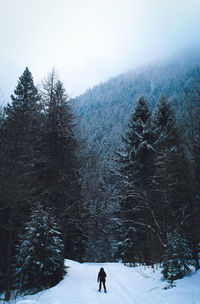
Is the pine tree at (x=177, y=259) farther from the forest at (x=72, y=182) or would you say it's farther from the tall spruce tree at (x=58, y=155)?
the tall spruce tree at (x=58, y=155)

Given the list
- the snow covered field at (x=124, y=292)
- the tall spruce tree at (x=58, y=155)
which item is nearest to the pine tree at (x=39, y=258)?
the snow covered field at (x=124, y=292)

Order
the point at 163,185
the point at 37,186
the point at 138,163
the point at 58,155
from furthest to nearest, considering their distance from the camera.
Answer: the point at 138,163 → the point at 58,155 → the point at 37,186 → the point at 163,185

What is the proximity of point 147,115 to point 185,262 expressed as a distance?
14306 millimetres

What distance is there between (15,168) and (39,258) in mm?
5358

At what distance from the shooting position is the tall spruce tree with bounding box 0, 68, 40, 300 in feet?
39.3

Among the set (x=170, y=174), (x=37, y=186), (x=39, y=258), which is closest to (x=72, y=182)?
(x=37, y=186)

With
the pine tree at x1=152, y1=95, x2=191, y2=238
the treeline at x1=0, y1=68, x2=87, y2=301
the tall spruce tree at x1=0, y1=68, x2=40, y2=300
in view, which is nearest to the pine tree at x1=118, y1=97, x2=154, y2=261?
the pine tree at x1=152, y1=95, x2=191, y2=238

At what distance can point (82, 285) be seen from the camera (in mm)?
12555

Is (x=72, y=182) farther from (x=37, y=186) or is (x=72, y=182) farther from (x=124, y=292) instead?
(x=124, y=292)

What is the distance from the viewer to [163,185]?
555 inches

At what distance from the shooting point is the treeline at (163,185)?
11.1m

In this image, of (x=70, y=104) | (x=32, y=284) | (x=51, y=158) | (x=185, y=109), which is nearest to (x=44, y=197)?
(x=51, y=158)

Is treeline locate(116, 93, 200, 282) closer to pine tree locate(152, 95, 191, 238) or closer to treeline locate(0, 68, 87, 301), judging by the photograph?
pine tree locate(152, 95, 191, 238)

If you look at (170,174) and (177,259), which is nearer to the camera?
(177,259)
